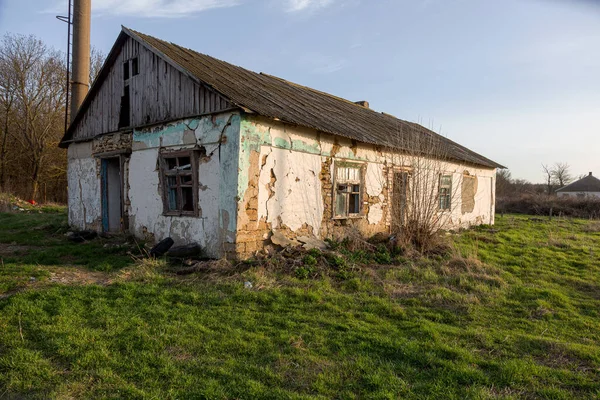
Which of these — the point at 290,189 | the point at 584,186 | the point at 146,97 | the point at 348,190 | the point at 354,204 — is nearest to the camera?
the point at 290,189

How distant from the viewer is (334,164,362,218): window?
34.0 ft

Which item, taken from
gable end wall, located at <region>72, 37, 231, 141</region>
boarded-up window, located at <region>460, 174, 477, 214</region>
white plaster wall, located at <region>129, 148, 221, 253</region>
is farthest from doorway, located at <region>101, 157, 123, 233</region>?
boarded-up window, located at <region>460, 174, 477, 214</region>

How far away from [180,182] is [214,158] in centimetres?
137

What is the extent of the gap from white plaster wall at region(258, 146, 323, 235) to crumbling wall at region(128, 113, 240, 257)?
73 centimetres

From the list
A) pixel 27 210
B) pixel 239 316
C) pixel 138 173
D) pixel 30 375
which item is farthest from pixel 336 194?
pixel 27 210

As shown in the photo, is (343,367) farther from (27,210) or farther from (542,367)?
(27,210)

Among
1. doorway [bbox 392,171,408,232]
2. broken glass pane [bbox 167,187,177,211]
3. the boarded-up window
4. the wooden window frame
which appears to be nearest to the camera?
the wooden window frame

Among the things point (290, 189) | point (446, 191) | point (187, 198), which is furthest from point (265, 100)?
point (446, 191)

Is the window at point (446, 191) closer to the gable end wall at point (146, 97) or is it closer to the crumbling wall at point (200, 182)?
the crumbling wall at point (200, 182)

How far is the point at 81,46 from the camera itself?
16.0 m

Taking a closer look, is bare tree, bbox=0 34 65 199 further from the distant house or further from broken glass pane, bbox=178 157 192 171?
the distant house

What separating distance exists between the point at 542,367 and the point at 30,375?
4653 millimetres

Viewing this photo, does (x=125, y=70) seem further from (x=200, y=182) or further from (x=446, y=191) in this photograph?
(x=446, y=191)

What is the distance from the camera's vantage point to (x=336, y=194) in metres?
10.3
